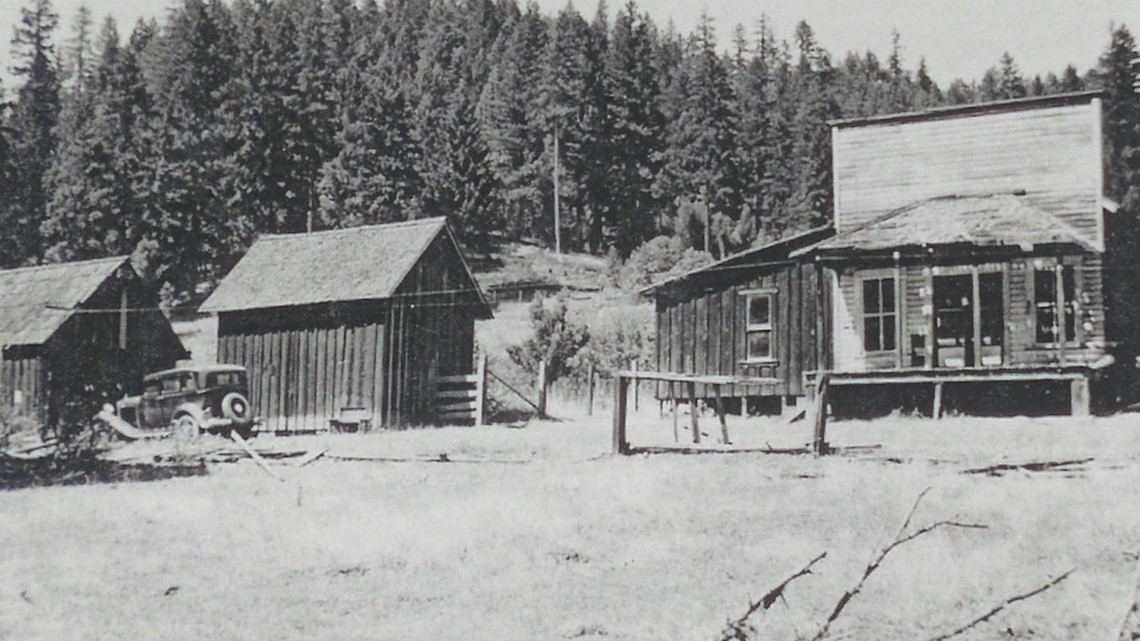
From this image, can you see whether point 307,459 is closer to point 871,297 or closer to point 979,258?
point 871,297

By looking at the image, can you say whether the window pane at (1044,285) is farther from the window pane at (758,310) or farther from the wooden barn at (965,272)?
the window pane at (758,310)

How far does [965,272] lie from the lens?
25.1m

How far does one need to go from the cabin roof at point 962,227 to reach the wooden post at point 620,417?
10.1m

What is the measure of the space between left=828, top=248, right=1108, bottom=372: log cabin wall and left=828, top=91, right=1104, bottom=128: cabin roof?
3.74m

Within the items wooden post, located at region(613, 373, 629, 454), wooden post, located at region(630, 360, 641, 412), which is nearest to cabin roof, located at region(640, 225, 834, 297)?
wooden post, located at region(630, 360, 641, 412)

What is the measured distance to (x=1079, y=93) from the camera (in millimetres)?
24922

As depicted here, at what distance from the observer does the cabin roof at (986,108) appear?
25.2 metres

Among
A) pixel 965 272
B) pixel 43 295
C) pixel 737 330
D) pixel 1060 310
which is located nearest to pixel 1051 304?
pixel 1060 310

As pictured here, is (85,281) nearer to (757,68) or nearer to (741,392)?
(741,392)

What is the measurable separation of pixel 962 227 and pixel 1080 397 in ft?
14.7

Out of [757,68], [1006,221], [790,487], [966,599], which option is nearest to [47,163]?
[1006,221]

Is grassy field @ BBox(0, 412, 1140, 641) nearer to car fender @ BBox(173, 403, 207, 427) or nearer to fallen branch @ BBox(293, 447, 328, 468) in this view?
fallen branch @ BBox(293, 447, 328, 468)

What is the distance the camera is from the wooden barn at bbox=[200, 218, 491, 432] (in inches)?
1214

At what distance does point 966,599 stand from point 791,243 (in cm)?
2043
